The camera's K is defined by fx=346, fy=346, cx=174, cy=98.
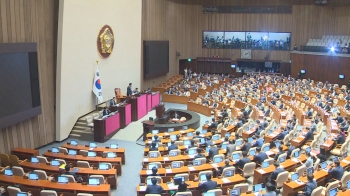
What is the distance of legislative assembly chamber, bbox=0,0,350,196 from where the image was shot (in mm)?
10344

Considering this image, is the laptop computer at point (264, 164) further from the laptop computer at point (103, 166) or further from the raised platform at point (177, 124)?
the raised platform at point (177, 124)

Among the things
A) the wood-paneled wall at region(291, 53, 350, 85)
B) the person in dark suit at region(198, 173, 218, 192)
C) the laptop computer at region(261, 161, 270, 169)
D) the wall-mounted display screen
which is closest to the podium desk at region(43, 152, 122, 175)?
the person in dark suit at region(198, 173, 218, 192)

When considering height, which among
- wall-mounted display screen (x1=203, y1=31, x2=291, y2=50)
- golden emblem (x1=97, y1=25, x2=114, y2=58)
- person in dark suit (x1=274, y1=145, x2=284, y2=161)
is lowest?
person in dark suit (x1=274, y1=145, x2=284, y2=161)

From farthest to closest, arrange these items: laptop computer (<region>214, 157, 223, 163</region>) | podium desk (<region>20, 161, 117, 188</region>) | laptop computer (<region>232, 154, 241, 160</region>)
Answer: laptop computer (<region>232, 154, 241, 160</region>)
laptop computer (<region>214, 157, 223, 163</region>)
podium desk (<region>20, 161, 117, 188</region>)

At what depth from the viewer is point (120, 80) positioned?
2256 centimetres

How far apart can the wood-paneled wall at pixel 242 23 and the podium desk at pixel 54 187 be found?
21381mm

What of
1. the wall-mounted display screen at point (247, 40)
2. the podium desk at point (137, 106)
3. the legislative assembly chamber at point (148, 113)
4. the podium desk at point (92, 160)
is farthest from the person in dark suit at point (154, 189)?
the wall-mounted display screen at point (247, 40)

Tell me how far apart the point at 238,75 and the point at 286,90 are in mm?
11230

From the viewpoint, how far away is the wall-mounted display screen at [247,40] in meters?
36.0

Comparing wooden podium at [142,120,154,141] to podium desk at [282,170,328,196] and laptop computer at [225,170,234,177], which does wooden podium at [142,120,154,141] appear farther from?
podium desk at [282,170,328,196]

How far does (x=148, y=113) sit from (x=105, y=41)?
526cm

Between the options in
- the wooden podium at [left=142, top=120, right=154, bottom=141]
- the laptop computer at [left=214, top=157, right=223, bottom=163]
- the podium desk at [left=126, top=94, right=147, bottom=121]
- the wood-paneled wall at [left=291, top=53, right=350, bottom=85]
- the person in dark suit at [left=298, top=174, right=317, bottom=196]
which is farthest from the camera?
the wood-paneled wall at [left=291, top=53, right=350, bottom=85]

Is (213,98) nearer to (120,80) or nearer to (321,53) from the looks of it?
(120,80)

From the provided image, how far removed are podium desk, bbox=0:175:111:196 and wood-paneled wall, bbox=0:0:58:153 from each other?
141 inches
